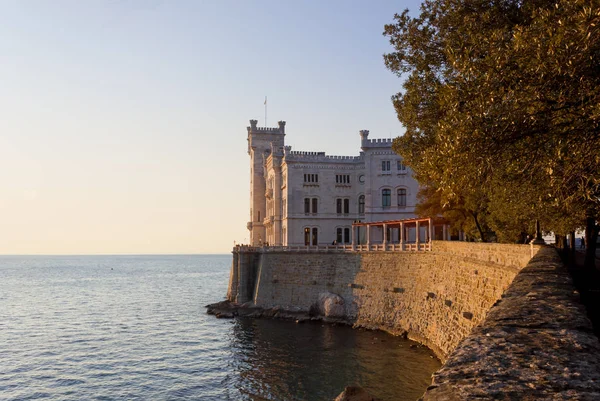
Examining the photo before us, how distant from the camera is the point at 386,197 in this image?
61.5m

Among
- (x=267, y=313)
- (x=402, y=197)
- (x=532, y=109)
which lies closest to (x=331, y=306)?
(x=267, y=313)

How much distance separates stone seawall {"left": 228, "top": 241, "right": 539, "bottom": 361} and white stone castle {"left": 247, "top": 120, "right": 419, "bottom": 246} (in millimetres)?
8826

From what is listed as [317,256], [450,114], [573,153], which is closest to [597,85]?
[573,153]

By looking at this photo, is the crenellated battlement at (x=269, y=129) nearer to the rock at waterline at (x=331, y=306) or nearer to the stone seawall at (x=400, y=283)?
the stone seawall at (x=400, y=283)

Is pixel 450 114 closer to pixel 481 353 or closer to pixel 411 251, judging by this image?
pixel 481 353

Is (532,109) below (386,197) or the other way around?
below

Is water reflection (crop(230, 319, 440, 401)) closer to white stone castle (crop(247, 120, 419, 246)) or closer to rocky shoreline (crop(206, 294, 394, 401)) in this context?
rocky shoreline (crop(206, 294, 394, 401))

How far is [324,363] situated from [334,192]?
3391 centimetres

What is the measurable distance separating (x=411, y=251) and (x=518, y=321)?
1366 inches

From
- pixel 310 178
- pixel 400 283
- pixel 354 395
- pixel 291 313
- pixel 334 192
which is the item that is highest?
pixel 310 178

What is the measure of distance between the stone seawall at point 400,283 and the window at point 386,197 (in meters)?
13.2

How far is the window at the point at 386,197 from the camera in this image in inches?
2416

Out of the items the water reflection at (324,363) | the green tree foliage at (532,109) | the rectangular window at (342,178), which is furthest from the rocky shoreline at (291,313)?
the green tree foliage at (532,109)

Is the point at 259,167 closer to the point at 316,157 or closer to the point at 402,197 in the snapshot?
the point at 316,157
